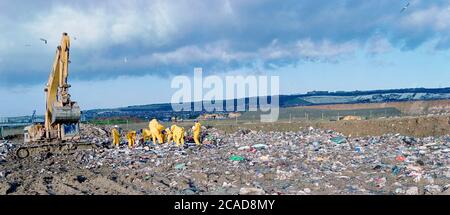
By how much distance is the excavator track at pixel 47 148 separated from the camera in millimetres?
13898

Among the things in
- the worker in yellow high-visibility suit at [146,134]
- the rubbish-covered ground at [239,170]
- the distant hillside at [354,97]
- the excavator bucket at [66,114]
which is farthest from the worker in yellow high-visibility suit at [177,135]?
the distant hillside at [354,97]

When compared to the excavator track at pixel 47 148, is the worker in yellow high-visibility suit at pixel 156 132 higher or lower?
higher

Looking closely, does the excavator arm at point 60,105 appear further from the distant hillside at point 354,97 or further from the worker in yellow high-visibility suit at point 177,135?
the distant hillside at point 354,97

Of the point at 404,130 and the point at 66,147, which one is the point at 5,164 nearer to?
the point at 66,147

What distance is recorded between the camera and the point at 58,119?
1373 cm

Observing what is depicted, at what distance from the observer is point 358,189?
784 centimetres

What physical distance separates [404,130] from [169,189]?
15.7 m

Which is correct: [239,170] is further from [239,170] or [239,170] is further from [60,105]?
[60,105]

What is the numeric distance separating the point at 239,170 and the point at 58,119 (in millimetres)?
6272

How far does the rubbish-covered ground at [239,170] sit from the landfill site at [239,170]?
2cm

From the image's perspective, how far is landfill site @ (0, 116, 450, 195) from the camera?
26.3 feet

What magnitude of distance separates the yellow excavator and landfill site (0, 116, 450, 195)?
475 mm

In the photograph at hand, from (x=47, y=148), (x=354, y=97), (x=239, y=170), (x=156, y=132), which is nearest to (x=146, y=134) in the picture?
(x=156, y=132)
